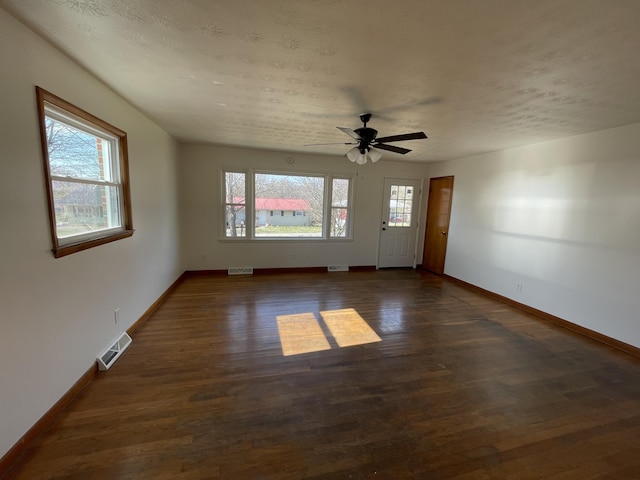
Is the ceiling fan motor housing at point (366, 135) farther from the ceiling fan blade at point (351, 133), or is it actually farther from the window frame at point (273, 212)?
the window frame at point (273, 212)

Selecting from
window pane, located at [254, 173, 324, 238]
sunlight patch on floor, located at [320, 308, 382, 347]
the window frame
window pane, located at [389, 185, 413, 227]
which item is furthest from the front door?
sunlight patch on floor, located at [320, 308, 382, 347]

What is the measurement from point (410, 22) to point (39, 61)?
7.26 feet

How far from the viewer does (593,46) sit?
1.49 m

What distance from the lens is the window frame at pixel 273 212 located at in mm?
4980

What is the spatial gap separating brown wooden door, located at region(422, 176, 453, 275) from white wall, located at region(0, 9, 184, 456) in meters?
5.43

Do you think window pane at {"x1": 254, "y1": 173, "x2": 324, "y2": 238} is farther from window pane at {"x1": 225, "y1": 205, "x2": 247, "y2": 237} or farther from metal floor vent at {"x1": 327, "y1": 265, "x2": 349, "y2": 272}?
metal floor vent at {"x1": 327, "y1": 265, "x2": 349, "y2": 272}

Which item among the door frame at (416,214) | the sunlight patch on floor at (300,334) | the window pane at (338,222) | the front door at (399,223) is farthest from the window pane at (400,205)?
the sunlight patch on floor at (300,334)

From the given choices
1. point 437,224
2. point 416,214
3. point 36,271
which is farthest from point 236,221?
point 437,224

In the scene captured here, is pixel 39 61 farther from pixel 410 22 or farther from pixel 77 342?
pixel 410 22

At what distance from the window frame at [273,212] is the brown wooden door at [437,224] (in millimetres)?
1844

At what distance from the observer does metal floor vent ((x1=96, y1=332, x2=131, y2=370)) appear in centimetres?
223

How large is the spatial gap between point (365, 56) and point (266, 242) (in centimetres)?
401

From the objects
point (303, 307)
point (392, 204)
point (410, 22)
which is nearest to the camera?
point (410, 22)

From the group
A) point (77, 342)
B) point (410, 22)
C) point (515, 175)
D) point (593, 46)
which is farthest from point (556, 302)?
point (77, 342)
